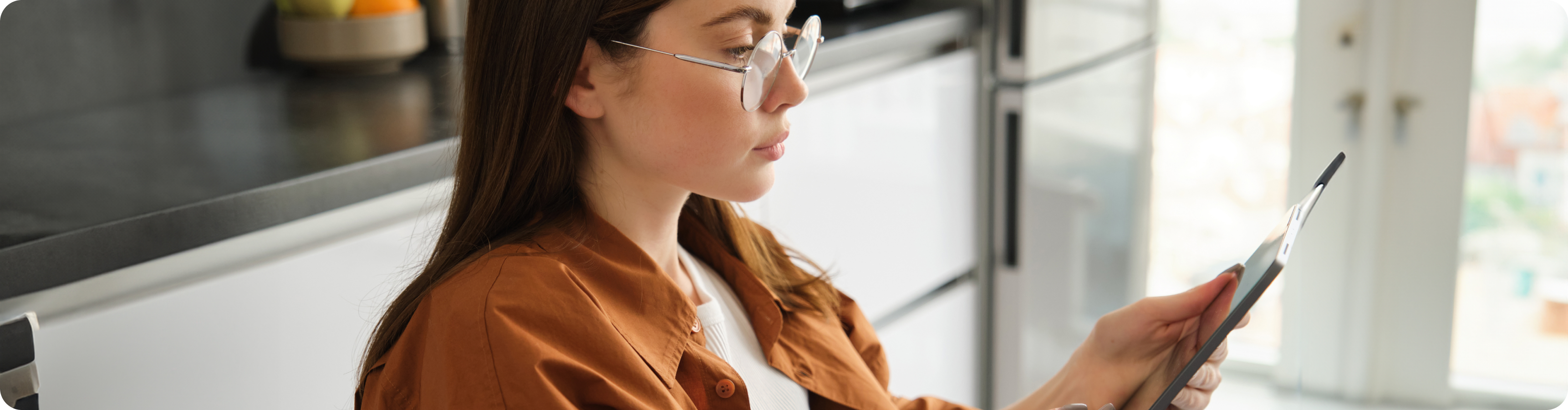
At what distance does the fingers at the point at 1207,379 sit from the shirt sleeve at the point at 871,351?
0.24 metres

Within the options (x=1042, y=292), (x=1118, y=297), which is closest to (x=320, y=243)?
(x=1042, y=292)

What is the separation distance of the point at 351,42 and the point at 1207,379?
113cm

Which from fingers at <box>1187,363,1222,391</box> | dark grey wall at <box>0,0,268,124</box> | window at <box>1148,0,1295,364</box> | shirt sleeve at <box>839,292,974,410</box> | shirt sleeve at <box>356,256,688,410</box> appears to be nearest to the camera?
shirt sleeve at <box>356,256,688,410</box>

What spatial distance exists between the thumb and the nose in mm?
374

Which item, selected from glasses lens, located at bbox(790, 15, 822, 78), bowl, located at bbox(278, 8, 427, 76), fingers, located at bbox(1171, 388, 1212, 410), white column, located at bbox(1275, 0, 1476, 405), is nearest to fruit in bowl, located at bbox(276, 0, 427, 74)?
bowl, located at bbox(278, 8, 427, 76)

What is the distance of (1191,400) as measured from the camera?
3.11 ft

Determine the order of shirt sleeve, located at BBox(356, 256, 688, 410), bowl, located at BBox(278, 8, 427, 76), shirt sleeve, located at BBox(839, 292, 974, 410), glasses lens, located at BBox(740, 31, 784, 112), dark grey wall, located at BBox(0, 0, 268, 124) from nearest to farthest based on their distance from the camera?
shirt sleeve, located at BBox(356, 256, 688, 410) < glasses lens, located at BBox(740, 31, 784, 112) < shirt sleeve, located at BBox(839, 292, 974, 410) < dark grey wall, located at BBox(0, 0, 268, 124) < bowl, located at BBox(278, 8, 427, 76)

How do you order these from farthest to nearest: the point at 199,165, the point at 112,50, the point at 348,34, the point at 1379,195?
the point at 1379,195, the point at 348,34, the point at 112,50, the point at 199,165

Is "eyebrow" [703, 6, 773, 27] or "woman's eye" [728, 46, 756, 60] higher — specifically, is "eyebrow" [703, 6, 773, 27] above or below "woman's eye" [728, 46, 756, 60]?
above

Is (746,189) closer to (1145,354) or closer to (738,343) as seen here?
(738,343)

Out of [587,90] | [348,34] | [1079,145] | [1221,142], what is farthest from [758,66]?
[1221,142]

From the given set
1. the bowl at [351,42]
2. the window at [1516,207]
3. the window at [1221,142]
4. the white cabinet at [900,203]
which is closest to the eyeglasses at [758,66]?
the white cabinet at [900,203]

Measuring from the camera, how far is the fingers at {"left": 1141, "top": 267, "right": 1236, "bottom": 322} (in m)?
0.95

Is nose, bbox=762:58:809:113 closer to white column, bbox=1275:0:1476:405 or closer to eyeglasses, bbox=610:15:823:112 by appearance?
eyeglasses, bbox=610:15:823:112
